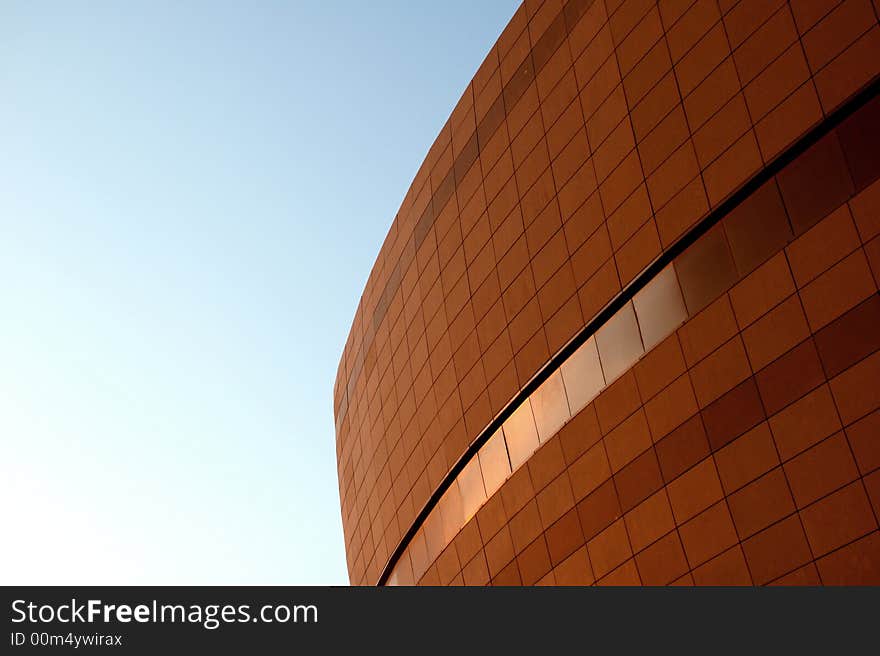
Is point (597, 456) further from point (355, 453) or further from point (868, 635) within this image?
point (355, 453)

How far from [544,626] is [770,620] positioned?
2671mm

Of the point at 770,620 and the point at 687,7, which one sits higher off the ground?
the point at 687,7

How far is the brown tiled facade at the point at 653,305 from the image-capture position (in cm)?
1661

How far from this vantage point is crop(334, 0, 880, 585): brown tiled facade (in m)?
16.6

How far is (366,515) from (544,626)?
82.6 ft

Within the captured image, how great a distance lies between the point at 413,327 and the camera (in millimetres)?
31234

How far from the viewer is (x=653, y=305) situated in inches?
813

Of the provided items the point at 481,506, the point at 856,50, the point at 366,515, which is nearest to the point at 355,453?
the point at 366,515

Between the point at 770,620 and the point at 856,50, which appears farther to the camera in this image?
the point at 856,50

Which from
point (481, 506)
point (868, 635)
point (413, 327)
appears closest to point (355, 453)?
point (413, 327)

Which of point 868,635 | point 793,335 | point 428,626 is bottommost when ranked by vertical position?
point 868,635

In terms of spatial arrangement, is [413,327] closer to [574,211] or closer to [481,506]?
[481,506]

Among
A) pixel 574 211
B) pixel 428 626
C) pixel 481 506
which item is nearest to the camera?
pixel 428 626

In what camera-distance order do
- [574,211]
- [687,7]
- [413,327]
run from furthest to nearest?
[413,327] → [574,211] → [687,7]
